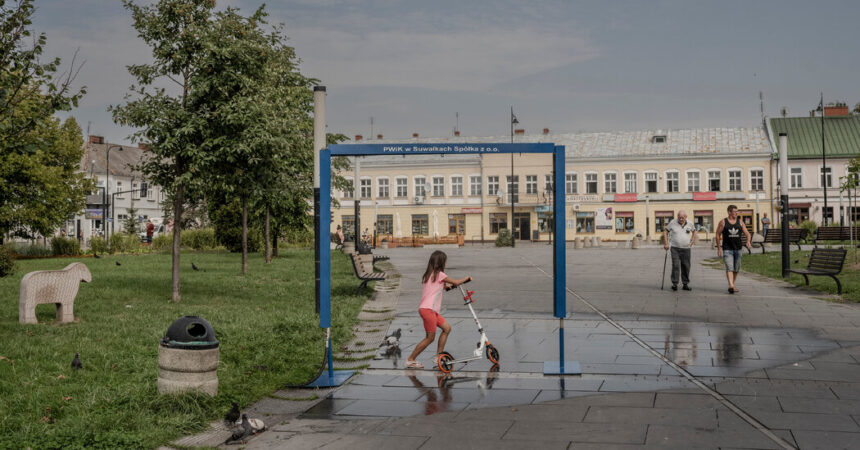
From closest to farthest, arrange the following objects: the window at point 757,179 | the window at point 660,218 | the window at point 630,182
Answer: the window at point 757,179 < the window at point 660,218 < the window at point 630,182

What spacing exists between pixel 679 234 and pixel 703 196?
52.7 meters

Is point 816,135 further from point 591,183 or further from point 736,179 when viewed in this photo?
point 591,183

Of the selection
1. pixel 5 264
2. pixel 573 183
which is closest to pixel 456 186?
pixel 573 183

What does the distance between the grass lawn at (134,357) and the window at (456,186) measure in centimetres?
5251

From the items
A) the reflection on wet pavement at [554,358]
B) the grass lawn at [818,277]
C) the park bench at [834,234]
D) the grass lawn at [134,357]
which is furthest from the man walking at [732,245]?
the park bench at [834,234]

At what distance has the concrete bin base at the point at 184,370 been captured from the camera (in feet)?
21.6

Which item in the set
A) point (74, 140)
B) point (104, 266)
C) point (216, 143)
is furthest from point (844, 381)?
point (74, 140)

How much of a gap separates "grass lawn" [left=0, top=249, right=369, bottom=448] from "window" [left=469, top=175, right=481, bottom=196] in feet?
172

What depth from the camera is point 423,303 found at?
853cm

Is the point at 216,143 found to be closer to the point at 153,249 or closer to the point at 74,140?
the point at 153,249

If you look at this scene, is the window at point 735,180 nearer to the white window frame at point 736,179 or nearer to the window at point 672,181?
the white window frame at point 736,179

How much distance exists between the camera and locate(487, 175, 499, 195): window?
69.1 meters

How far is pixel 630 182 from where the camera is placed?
67.9 meters

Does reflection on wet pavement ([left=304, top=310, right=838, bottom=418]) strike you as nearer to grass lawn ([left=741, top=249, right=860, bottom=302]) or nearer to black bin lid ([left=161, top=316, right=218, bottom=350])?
black bin lid ([left=161, top=316, right=218, bottom=350])
